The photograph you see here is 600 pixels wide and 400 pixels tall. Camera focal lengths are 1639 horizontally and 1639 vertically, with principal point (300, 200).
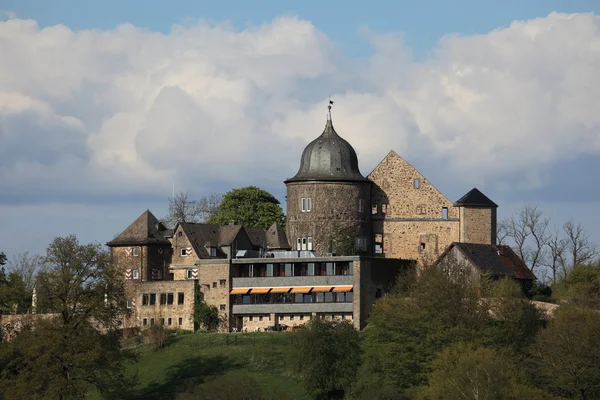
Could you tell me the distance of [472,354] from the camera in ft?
230

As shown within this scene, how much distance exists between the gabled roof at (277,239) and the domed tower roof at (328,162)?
11.0ft

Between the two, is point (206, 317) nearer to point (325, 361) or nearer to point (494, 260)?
point (325, 361)

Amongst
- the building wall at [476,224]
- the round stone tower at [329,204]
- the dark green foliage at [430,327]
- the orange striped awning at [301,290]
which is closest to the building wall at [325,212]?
the round stone tower at [329,204]

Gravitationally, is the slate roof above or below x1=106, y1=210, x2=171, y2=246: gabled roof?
below

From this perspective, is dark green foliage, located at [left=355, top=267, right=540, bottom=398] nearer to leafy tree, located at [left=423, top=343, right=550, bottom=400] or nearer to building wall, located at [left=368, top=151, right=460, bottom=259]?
leafy tree, located at [left=423, top=343, right=550, bottom=400]

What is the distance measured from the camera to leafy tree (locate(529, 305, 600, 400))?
236 ft

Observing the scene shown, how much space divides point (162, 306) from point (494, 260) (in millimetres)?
18804

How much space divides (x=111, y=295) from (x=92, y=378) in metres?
5.09

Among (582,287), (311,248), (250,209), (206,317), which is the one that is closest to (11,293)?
(206,317)

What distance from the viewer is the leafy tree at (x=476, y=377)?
2559 inches

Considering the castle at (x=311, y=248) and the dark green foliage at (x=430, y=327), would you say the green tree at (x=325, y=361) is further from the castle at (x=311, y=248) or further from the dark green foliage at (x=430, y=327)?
the castle at (x=311, y=248)

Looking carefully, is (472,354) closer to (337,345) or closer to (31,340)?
(337,345)

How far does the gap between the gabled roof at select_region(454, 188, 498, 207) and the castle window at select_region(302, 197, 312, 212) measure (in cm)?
838

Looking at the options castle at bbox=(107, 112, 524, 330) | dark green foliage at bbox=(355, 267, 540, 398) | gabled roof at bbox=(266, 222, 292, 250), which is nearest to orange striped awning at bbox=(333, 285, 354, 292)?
castle at bbox=(107, 112, 524, 330)
